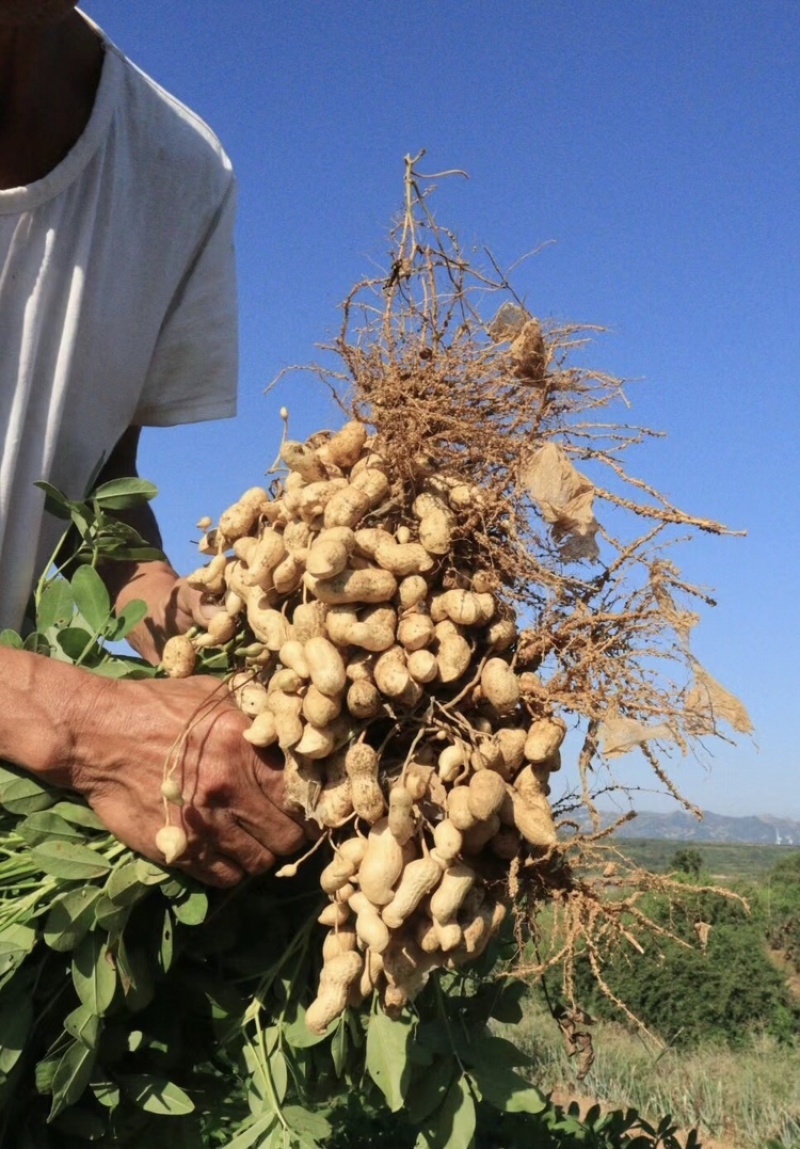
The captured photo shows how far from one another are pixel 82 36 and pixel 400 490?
42.6 inches

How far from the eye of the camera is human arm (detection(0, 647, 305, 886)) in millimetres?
1151

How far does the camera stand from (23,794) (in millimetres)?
1229

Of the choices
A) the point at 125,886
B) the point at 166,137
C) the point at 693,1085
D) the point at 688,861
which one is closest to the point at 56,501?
the point at 125,886

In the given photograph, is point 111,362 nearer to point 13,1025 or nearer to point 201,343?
point 201,343

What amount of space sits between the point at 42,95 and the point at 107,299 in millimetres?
301

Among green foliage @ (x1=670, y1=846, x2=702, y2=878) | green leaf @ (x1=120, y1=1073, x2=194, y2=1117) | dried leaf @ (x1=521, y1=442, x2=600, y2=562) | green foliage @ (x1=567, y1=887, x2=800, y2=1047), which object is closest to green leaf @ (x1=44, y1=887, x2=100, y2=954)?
green leaf @ (x1=120, y1=1073, x2=194, y2=1117)

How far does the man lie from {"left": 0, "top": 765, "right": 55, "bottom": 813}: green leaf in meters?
0.02

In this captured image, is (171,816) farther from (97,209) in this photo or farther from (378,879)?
(97,209)

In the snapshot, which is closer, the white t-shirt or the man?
the man

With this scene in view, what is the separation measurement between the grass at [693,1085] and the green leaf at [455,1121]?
4161 millimetres

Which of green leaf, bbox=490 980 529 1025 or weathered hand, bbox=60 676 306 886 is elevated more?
weathered hand, bbox=60 676 306 886

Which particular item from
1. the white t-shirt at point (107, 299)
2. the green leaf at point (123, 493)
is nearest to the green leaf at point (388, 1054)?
the green leaf at point (123, 493)

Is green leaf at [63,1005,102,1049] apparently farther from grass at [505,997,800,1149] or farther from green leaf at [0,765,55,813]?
grass at [505,997,800,1149]

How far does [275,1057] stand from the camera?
4.06 feet
